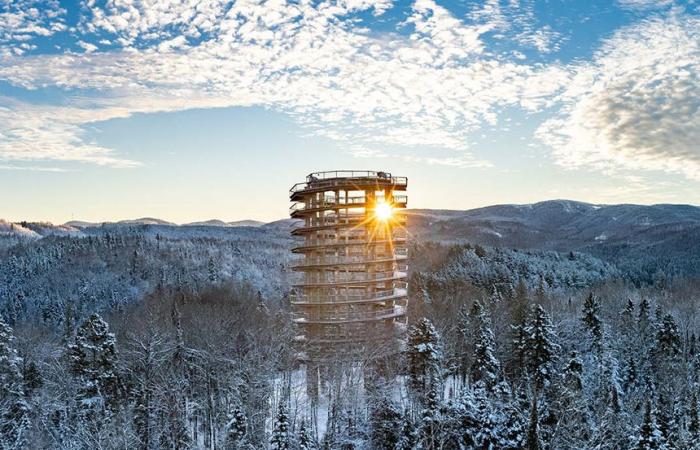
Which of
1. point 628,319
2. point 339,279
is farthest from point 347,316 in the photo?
point 628,319

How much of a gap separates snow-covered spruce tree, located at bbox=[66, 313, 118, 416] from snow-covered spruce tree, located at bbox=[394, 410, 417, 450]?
2813cm

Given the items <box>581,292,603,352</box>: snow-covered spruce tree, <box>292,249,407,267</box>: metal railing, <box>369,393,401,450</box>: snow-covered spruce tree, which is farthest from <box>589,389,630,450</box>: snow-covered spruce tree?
<box>292,249,407,267</box>: metal railing

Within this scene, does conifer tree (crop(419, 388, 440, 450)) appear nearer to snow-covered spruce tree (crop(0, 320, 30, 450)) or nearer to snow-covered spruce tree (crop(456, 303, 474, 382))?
snow-covered spruce tree (crop(456, 303, 474, 382))

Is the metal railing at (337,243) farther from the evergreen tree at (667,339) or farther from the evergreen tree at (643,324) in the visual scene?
Answer: the evergreen tree at (643,324)

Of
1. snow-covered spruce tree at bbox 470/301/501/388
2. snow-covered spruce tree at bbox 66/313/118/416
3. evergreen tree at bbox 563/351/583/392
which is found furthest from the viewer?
snow-covered spruce tree at bbox 470/301/501/388

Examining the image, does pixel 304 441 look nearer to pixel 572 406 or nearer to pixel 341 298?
→ pixel 572 406

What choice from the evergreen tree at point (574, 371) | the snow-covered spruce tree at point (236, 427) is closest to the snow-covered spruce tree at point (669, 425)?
the evergreen tree at point (574, 371)

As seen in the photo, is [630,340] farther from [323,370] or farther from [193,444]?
[193,444]

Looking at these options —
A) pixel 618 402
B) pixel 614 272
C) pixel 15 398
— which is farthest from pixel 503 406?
pixel 614 272

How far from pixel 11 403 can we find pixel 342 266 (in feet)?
117

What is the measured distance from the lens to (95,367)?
53.4 meters

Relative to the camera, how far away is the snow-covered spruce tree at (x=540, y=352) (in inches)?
2242

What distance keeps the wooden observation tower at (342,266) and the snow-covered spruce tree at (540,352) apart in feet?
50.5

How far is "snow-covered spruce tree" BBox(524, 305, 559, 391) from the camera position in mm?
56938
